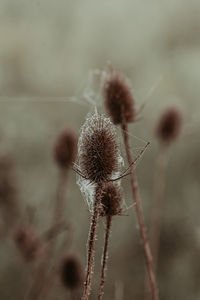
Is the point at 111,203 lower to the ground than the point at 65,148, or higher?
lower

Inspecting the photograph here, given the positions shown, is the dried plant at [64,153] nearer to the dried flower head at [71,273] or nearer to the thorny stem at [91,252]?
the dried flower head at [71,273]

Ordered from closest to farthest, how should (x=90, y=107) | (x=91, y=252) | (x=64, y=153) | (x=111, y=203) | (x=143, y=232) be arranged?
(x=91, y=252) < (x=111, y=203) < (x=143, y=232) < (x=64, y=153) < (x=90, y=107)

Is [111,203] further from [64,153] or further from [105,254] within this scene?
[64,153]

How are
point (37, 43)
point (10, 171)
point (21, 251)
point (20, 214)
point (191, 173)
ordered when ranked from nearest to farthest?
1. point (21, 251)
2. point (10, 171)
3. point (20, 214)
4. point (191, 173)
5. point (37, 43)

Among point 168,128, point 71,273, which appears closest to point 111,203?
point 71,273

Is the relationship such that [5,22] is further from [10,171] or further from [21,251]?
[21,251]

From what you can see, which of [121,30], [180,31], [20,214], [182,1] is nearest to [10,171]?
[20,214]
